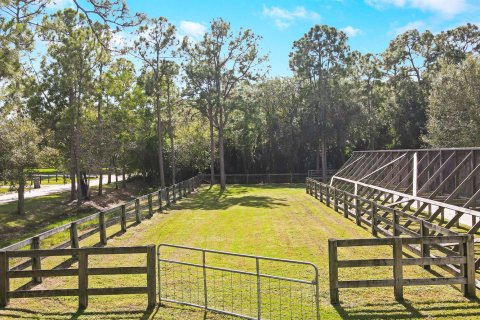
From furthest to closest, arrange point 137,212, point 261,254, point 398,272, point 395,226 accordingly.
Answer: point 137,212
point 395,226
point 261,254
point 398,272

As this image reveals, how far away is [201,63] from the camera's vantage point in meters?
35.8

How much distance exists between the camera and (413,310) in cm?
705

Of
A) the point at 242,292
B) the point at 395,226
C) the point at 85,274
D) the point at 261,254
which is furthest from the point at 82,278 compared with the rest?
the point at 395,226

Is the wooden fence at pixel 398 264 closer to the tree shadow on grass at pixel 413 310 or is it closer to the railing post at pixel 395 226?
the tree shadow on grass at pixel 413 310

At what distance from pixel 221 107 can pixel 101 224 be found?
83.7 feet

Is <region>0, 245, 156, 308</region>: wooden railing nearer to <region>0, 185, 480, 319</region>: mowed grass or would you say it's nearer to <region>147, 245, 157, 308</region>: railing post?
<region>147, 245, 157, 308</region>: railing post

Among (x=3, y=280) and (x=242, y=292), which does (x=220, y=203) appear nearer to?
(x=242, y=292)

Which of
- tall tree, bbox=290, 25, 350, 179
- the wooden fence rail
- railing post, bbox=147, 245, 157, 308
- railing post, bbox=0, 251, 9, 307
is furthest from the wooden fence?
tall tree, bbox=290, 25, 350, 179

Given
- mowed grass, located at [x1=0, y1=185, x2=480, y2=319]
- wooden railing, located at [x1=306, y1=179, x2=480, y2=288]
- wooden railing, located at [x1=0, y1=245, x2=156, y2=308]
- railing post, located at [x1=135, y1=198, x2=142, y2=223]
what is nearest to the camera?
mowed grass, located at [x1=0, y1=185, x2=480, y2=319]

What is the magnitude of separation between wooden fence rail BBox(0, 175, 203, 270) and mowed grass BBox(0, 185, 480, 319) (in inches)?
20.1

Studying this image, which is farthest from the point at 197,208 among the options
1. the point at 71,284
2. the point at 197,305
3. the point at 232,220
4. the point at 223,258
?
the point at 197,305

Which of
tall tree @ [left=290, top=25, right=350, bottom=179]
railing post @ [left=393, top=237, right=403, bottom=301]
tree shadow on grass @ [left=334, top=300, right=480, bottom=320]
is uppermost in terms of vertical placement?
tall tree @ [left=290, top=25, right=350, bottom=179]

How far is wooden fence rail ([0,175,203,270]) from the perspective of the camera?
905cm

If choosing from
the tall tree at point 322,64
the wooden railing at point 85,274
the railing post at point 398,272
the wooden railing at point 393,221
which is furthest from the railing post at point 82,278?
the tall tree at point 322,64
